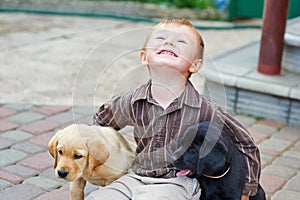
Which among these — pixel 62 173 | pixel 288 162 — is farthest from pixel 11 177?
pixel 288 162

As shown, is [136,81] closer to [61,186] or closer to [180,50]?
[180,50]

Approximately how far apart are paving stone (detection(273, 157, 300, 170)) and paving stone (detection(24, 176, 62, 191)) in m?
1.29

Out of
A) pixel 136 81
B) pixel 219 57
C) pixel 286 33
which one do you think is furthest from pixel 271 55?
pixel 136 81

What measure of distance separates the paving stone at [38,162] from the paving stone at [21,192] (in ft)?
0.77

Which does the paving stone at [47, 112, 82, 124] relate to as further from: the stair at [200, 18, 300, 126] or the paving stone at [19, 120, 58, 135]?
the stair at [200, 18, 300, 126]

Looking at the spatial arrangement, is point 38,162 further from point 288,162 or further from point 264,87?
point 264,87

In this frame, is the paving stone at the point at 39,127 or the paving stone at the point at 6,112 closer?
the paving stone at the point at 39,127

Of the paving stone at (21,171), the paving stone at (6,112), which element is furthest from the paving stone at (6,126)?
the paving stone at (21,171)

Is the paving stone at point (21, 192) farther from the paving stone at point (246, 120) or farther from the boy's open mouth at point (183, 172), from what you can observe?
the paving stone at point (246, 120)

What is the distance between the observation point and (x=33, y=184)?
280 cm

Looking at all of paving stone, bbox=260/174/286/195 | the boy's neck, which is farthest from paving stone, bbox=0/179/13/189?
paving stone, bbox=260/174/286/195

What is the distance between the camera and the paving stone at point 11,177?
282 cm

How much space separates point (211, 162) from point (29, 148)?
5.06 feet

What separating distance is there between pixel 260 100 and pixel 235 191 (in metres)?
1.96
